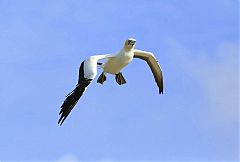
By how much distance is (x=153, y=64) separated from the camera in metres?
24.2

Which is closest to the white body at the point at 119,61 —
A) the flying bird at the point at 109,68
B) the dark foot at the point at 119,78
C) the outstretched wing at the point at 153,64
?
the flying bird at the point at 109,68

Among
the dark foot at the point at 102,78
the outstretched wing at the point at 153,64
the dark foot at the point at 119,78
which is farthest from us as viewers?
the outstretched wing at the point at 153,64

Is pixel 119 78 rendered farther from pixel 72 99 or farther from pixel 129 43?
pixel 72 99

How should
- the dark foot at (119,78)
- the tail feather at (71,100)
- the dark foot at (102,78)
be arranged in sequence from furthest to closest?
1. the dark foot at (119,78)
2. the dark foot at (102,78)
3. the tail feather at (71,100)

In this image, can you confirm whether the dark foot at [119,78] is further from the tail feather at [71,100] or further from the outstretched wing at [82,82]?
the tail feather at [71,100]

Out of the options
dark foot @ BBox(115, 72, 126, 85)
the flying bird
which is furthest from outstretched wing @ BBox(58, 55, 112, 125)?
dark foot @ BBox(115, 72, 126, 85)

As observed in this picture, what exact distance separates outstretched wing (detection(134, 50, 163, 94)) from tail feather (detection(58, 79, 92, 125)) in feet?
15.3

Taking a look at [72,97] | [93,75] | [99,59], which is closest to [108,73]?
[99,59]

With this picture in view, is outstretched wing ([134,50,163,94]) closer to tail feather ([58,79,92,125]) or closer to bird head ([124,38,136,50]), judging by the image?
bird head ([124,38,136,50])

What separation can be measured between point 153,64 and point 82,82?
16.8ft

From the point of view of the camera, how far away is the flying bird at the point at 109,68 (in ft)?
Answer: 60.7

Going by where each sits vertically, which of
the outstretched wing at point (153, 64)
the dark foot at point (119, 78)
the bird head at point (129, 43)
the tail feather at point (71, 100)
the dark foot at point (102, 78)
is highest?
the outstretched wing at point (153, 64)

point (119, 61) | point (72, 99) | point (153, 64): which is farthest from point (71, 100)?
point (153, 64)

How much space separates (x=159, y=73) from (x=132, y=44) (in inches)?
124
